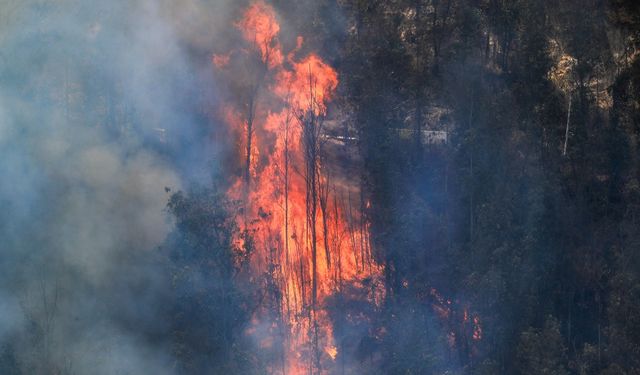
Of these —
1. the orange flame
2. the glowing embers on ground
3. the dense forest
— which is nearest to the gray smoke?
the dense forest

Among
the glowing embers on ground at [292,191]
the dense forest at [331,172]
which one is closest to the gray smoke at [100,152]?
the dense forest at [331,172]

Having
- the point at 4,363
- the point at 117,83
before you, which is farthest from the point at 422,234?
the point at 4,363

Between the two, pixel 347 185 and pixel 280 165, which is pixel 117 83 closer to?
pixel 280 165

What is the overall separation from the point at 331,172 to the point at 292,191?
7.87 feet

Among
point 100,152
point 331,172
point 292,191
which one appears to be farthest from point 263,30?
point 100,152

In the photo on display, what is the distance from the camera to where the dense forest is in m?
43.1

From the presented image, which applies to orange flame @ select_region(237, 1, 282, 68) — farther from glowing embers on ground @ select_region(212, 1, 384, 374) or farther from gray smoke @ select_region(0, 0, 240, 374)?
gray smoke @ select_region(0, 0, 240, 374)

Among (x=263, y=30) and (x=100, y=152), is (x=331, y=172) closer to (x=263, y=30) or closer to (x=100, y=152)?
(x=263, y=30)

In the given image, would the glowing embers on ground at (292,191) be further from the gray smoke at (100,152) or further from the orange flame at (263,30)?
the gray smoke at (100,152)

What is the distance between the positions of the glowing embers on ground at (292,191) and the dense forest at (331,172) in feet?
0.37

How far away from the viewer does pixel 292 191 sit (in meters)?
47.2

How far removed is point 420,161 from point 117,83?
1700 cm

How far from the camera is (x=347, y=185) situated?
154 ft

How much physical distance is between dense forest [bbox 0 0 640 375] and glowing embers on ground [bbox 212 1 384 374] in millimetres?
114
